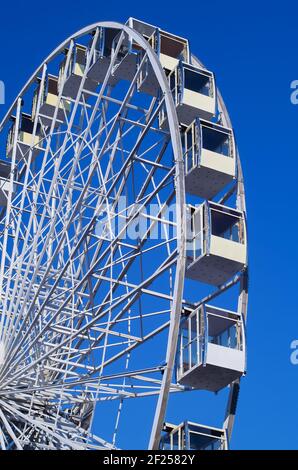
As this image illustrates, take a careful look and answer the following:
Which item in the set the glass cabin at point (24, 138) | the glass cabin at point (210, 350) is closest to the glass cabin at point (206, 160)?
the glass cabin at point (210, 350)

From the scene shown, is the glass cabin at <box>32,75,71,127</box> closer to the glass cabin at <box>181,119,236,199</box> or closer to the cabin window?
the cabin window

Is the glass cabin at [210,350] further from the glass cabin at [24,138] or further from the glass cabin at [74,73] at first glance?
the glass cabin at [24,138]

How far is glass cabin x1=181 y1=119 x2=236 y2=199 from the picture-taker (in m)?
19.0

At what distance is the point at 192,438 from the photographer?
16.9 m

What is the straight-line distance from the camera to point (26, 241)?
67.7ft

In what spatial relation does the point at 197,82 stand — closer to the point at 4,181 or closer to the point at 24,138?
the point at 24,138

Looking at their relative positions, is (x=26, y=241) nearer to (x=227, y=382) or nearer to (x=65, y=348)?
(x=65, y=348)

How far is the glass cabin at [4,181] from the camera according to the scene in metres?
24.6

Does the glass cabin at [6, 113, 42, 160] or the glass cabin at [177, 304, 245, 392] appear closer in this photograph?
the glass cabin at [177, 304, 245, 392]

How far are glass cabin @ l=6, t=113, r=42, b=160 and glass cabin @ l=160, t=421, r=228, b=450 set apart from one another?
9704 mm

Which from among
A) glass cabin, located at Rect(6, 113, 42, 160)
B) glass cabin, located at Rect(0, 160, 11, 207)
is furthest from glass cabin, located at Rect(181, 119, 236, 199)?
glass cabin, located at Rect(0, 160, 11, 207)

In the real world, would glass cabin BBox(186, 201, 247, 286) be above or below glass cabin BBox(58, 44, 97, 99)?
below
